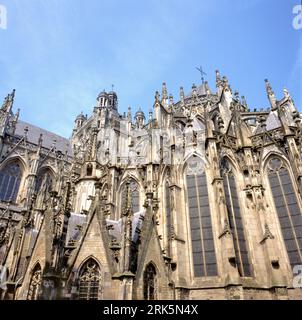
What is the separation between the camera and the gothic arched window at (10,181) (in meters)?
26.1

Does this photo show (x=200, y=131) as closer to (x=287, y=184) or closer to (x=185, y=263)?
(x=287, y=184)

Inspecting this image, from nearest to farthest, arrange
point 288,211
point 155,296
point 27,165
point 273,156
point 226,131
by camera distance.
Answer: point 155,296, point 288,211, point 273,156, point 226,131, point 27,165

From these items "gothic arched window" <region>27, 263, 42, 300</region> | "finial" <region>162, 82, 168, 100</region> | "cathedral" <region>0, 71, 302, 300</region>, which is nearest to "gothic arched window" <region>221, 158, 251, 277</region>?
→ "cathedral" <region>0, 71, 302, 300</region>

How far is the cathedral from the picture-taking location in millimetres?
10984

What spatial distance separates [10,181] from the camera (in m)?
27.1

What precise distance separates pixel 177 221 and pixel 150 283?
425 cm

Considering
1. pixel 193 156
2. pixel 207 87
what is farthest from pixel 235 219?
pixel 207 87

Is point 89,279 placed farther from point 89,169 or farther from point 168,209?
point 89,169

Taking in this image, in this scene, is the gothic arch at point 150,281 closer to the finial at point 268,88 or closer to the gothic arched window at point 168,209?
the gothic arched window at point 168,209

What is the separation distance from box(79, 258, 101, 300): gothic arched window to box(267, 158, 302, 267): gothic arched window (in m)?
9.82

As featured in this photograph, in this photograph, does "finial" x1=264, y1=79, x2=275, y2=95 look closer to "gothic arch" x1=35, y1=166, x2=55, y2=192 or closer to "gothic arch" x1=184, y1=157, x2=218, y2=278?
"gothic arch" x1=184, y1=157, x2=218, y2=278

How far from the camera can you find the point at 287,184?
16.5 metres

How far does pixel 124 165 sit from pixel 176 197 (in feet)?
19.6
